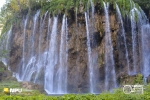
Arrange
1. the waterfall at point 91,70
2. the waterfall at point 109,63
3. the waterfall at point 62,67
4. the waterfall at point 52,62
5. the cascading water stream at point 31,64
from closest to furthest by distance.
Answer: the waterfall at point 109,63 → the waterfall at point 91,70 → the waterfall at point 62,67 → the waterfall at point 52,62 → the cascading water stream at point 31,64

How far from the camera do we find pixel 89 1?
2900 cm

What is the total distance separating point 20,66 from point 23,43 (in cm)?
264

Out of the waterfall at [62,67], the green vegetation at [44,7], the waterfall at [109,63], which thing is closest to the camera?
the waterfall at [109,63]

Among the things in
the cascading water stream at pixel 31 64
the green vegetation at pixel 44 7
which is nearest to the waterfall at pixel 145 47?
the green vegetation at pixel 44 7

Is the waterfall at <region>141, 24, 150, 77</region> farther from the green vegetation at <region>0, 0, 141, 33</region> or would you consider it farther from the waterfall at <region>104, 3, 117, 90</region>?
the waterfall at <region>104, 3, 117, 90</region>

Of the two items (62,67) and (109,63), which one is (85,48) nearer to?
(109,63)

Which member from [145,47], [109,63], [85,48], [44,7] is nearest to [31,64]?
[85,48]

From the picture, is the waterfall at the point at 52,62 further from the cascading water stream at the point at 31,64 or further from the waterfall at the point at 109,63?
the waterfall at the point at 109,63

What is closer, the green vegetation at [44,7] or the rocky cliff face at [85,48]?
the rocky cliff face at [85,48]

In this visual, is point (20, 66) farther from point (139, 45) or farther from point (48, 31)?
point (139, 45)

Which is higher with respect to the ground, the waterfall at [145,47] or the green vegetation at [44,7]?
the green vegetation at [44,7]

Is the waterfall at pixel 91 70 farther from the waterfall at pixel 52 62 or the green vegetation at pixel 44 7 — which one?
the waterfall at pixel 52 62

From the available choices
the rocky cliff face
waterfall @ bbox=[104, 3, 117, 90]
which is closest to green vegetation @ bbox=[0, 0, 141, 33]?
the rocky cliff face

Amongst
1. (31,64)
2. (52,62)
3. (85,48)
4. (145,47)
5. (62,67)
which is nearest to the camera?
(85,48)
